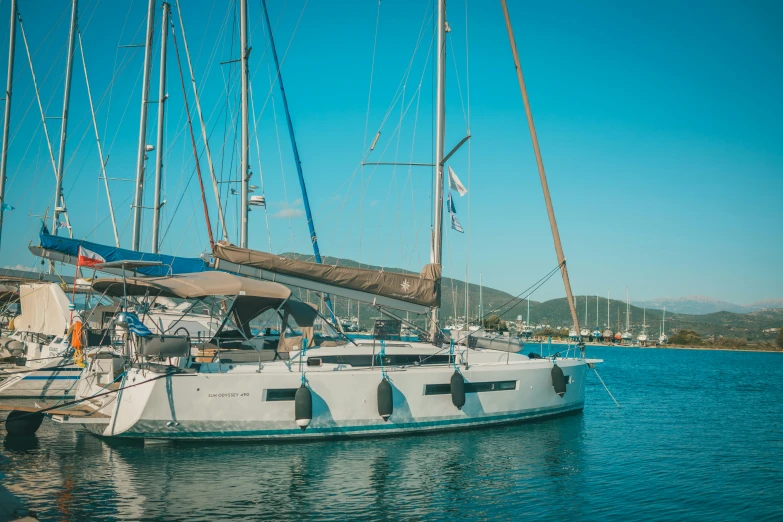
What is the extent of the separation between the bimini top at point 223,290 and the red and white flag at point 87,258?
2.27 meters

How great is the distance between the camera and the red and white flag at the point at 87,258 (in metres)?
16.7

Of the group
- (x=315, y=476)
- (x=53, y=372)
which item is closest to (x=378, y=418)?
(x=315, y=476)

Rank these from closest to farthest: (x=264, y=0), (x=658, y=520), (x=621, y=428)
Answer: (x=658, y=520), (x=621, y=428), (x=264, y=0)

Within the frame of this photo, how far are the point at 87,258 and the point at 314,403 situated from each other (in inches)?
320

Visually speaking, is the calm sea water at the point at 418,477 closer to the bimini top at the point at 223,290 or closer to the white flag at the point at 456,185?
the bimini top at the point at 223,290

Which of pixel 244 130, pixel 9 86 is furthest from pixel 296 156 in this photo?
pixel 9 86

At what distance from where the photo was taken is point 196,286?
45.6ft

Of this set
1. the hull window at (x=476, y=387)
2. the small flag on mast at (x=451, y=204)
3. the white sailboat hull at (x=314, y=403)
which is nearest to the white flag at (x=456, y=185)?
the small flag on mast at (x=451, y=204)

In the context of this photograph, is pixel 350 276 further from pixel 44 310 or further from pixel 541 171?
pixel 44 310

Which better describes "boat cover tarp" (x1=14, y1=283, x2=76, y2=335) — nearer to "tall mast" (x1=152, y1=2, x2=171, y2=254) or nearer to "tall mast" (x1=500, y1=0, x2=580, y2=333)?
"tall mast" (x1=152, y1=2, x2=171, y2=254)

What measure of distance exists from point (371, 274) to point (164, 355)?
5051 mm

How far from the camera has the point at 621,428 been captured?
1855cm

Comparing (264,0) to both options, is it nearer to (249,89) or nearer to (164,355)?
(249,89)

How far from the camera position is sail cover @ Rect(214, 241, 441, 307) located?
567 inches
